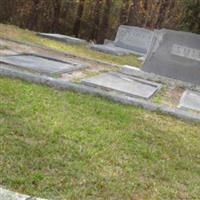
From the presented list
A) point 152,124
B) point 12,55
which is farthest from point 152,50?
point 152,124

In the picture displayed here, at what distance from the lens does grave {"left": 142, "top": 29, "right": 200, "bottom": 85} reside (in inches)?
336

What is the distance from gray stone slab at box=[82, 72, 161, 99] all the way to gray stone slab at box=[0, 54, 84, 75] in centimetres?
48

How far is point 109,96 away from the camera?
595 cm

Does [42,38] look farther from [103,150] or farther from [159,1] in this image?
[159,1]

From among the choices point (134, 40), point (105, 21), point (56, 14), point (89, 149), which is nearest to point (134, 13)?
point (105, 21)

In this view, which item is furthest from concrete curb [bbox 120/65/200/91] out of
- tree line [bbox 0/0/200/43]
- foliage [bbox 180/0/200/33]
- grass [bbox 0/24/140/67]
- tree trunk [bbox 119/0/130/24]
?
tree trunk [bbox 119/0/130/24]

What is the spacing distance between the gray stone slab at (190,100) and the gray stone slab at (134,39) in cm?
633

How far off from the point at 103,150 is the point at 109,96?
6.67 ft

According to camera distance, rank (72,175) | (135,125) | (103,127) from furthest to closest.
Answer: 1. (135,125)
2. (103,127)
3. (72,175)

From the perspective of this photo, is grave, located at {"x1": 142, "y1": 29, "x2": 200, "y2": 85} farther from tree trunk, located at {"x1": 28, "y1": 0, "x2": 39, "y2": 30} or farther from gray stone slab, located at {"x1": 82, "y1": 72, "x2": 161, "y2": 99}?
tree trunk, located at {"x1": 28, "y1": 0, "x2": 39, "y2": 30}

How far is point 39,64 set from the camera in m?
6.92

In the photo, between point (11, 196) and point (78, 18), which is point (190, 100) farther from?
point (78, 18)

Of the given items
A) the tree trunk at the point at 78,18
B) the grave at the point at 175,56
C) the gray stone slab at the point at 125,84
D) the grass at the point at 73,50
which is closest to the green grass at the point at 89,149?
the gray stone slab at the point at 125,84

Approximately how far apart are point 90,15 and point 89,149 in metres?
19.6
